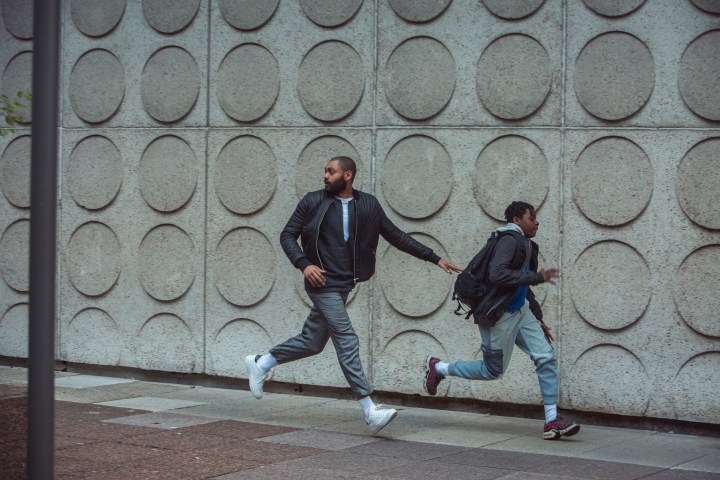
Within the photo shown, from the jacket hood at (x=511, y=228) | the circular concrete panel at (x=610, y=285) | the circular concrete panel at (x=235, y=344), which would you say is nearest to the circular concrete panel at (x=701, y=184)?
the circular concrete panel at (x=610, y=285)

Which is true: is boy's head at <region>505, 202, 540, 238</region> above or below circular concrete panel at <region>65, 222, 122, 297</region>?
above

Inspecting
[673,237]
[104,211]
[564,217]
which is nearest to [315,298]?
[564,217]

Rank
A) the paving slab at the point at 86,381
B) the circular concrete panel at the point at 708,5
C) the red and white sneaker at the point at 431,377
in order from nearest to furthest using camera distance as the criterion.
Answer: the circular concrete panel at the point at 708,5
the red and white sneaker at the point at 431,377
the paving slab at the point at 86,381

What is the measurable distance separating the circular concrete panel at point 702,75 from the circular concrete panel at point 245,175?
3644 mm

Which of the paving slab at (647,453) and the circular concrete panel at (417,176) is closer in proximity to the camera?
the paving slab at (647,453)

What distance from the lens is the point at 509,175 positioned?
28.4 feet

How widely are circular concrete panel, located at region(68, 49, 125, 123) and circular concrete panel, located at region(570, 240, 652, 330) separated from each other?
16.1 feet

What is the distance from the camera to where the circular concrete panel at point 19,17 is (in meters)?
11.0

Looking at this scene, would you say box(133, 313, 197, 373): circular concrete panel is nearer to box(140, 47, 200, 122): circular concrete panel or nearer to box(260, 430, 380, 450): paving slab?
box(140, 47, 200, 122): circular concrete panel

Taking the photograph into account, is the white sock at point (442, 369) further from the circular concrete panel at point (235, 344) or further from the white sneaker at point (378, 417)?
the circular concrete panel at point (235, 344)

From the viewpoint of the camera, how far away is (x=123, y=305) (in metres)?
10.5

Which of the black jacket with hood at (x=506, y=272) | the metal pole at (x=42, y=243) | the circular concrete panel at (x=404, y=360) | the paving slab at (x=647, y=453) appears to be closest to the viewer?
the metal pole at (x=42, y=243)

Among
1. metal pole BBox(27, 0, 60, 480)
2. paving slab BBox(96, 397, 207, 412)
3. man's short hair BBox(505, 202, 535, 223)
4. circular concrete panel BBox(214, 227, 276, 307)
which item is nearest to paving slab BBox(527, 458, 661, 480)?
man's short hair BBox(505, 202, 535, 223)

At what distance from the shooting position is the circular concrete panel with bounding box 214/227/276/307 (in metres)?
9.76
